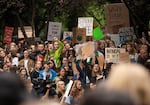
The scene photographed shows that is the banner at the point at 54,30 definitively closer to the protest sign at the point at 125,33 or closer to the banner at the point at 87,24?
the banner at the point at 87,24

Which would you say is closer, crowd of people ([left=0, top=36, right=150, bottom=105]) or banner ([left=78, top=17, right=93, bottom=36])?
crowd of people ([left=0, top=36, right=150, bottom=105])

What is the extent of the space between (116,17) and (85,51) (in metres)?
2.35

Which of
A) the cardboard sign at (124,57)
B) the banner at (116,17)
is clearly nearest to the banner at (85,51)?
the cardboard sign at (124,57)

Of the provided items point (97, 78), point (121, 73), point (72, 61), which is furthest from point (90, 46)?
point (121, 73)

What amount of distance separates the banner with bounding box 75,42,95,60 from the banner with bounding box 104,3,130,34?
6.51 ft

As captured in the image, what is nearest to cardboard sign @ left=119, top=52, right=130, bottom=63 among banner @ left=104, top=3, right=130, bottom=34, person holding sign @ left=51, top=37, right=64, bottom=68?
person holding sign @ left=51, top=37, right=64, bottom=68

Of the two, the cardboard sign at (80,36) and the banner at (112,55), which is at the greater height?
the cardboard sign at (80,36)

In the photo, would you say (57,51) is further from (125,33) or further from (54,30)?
(54,30)

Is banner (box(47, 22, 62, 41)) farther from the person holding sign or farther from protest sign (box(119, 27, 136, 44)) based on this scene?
the person holding sign

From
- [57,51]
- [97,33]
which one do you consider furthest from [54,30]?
[57,51]

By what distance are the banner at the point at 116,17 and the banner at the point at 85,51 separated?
1.98 meters

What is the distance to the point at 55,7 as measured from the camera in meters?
23.8

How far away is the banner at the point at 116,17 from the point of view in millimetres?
15461

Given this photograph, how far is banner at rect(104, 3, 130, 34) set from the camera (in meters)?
15.5
